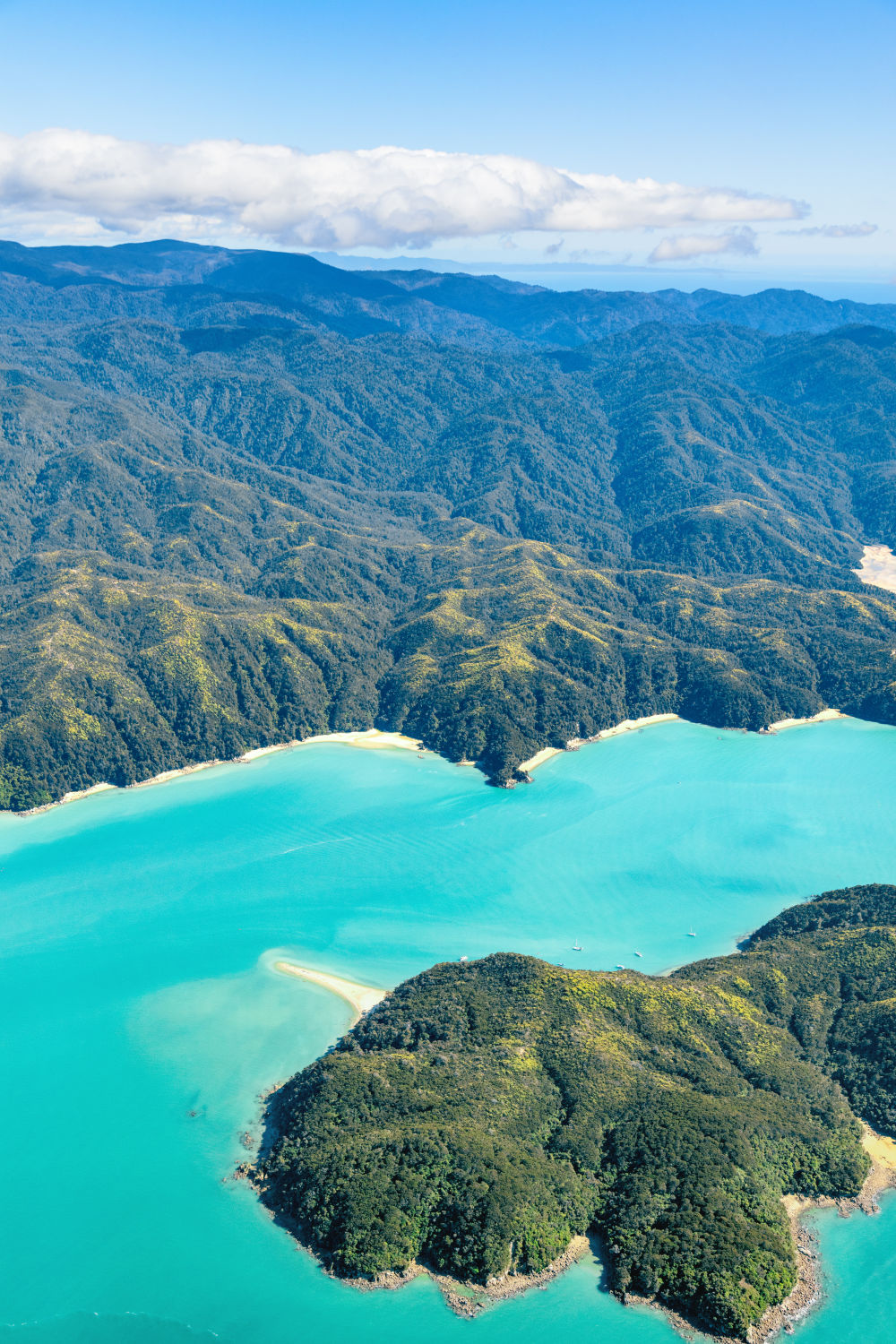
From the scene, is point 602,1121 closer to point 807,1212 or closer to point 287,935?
point 807,1212

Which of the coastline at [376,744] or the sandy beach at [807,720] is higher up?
the sandy beach at [807,720]

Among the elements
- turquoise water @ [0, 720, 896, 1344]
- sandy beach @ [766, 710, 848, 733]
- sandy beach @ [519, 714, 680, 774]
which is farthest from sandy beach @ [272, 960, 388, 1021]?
sandy beach @ [766, 710, 848, 733]

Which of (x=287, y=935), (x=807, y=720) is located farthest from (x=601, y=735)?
(x=287, y=935)

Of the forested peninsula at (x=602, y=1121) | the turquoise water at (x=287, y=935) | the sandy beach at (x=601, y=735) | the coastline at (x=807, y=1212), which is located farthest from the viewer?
the sandy beach at (x=601, y=735)

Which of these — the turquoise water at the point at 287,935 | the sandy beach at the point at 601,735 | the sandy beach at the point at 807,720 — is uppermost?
the sandy beach at the point at 807,720

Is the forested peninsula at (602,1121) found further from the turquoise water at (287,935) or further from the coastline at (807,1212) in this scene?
the turquoise water at (287,935)

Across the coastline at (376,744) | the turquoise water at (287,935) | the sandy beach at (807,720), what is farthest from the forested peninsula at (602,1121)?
the sandy beach at (807,720)
